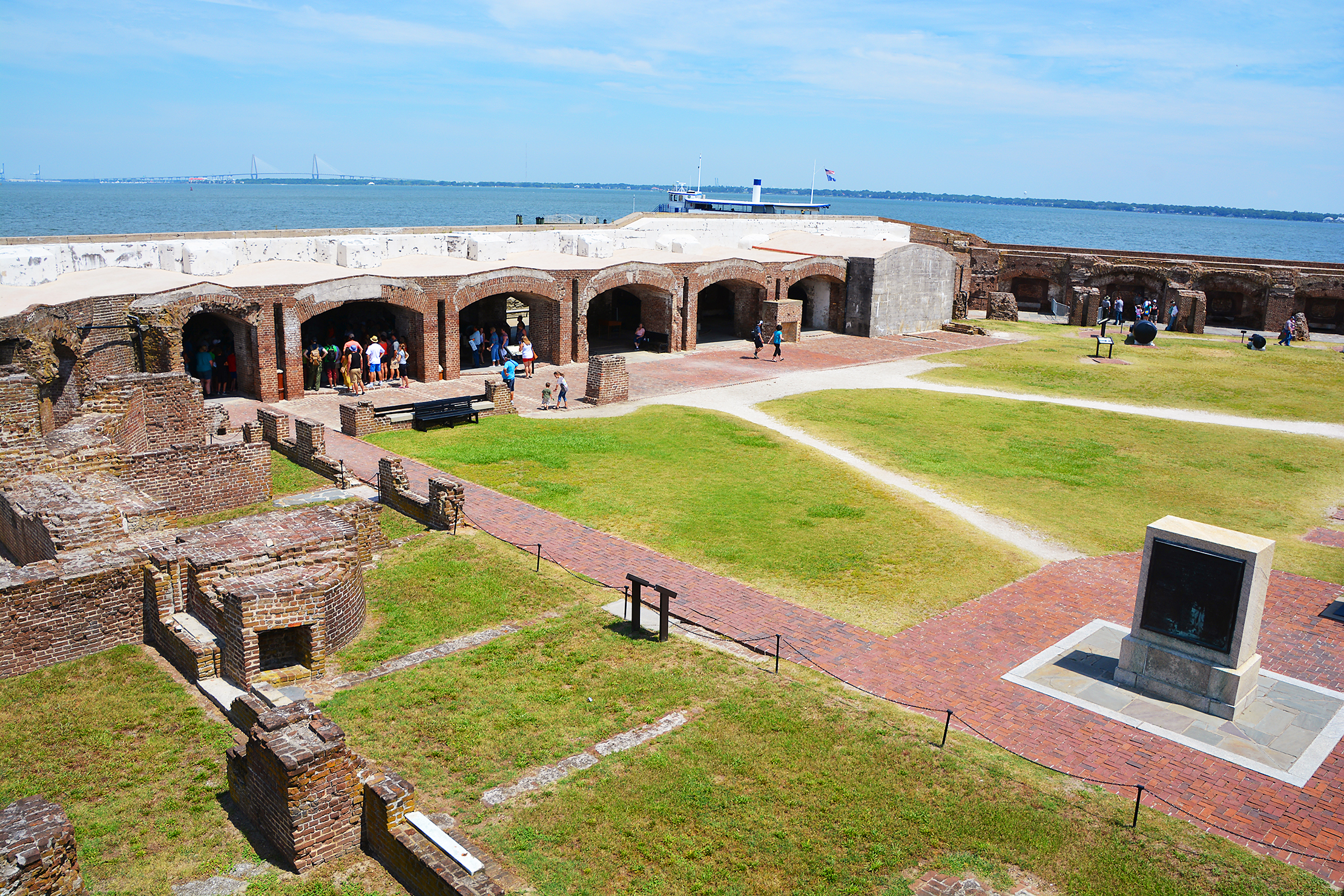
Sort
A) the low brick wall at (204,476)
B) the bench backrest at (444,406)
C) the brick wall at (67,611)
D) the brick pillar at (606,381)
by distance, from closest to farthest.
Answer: the brick wall at (67,611), the low brick wall at (204,476), the bench backrest at (444,406), the brick pillar at (606,381)

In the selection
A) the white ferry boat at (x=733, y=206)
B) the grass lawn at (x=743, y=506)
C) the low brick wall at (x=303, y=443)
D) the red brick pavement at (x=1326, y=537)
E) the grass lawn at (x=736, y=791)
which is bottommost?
the grass lawn at (x=736, y=791)

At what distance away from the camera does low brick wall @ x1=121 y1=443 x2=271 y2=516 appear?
1598 centimetres

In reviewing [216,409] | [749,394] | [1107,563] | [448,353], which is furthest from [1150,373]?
[216,409]

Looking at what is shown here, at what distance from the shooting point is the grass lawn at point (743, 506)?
14.1 metres

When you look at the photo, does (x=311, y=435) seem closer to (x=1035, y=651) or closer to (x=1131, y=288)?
(x=1035, y=651)

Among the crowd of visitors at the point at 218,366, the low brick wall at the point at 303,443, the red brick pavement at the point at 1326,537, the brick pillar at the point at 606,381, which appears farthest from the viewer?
the brick pillar at the point at 606,381

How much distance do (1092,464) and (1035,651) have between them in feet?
34.4

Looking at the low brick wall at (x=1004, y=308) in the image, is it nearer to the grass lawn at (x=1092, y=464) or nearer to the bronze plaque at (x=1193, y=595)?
the grass lawn at (x=1092, y=464)

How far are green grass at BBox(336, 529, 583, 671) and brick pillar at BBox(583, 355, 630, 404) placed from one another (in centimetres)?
1031

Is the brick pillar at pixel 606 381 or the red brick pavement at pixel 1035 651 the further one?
the brick pillar at pixel 606 381

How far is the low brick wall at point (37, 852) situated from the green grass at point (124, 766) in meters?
0.63

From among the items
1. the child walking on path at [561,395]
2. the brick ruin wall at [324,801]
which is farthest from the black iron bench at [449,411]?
the brick ruin wall at [324,801]

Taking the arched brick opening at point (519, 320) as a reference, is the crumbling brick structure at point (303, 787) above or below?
below

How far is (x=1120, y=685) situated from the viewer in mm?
11391
